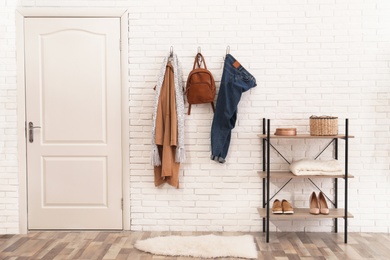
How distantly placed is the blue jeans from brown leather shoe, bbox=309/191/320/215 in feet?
2.93

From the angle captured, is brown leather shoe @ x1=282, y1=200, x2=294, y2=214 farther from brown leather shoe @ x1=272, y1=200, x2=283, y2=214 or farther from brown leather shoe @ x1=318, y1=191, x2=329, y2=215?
brown leather shoe @ x1=318, y1=191, x2=329, y2=215

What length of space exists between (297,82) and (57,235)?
272 cm

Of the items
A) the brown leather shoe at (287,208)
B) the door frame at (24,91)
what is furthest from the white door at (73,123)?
the brown leather shoe at (287,208)

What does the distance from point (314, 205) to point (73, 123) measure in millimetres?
2416

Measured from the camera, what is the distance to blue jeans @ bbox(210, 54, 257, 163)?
4.88 meters

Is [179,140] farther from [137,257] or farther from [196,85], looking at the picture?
[137,257]

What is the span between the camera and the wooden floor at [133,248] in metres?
4.29

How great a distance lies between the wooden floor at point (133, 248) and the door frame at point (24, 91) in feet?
0.93

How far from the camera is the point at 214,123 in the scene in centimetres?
493

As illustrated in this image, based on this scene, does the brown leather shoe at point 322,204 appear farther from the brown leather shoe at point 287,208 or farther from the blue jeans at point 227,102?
the blue jeans at point 227,102

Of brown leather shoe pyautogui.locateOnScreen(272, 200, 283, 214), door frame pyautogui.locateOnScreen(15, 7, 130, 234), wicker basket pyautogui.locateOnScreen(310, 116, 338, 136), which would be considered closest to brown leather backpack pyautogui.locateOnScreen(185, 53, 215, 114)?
door frame pyautogui.locateOnScreen(15, 7, 130, 234)

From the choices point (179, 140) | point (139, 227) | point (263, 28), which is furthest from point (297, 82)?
point (139, 227)

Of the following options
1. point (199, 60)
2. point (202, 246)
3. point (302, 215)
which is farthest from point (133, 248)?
point (199, 60)

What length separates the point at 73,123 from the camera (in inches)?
199
